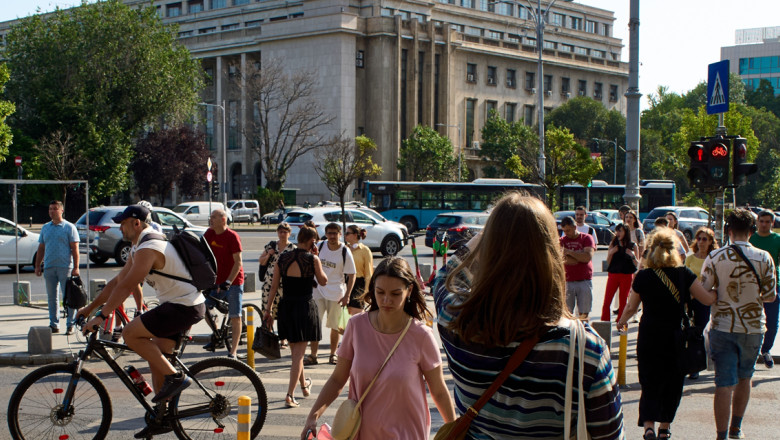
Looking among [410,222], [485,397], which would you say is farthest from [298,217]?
[485,397]

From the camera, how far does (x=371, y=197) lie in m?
44.7

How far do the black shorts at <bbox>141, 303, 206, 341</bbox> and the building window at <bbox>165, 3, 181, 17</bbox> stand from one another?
8974cm

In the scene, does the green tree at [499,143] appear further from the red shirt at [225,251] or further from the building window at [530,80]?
the red shirt at [225,251]

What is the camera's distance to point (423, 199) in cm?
4412

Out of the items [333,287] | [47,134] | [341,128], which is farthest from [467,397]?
[341,128]

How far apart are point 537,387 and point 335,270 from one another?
23.8 ft

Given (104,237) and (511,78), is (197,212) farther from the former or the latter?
(511,78)

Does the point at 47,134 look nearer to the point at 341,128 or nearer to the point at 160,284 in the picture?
the point at 341,128

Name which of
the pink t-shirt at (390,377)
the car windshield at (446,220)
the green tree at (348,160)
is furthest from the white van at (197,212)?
the pink t-shirt at (390,377)

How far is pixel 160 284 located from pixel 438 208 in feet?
126

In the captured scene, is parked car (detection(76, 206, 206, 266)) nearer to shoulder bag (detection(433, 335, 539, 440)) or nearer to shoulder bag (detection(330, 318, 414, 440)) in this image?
shoulder bag (detection(330, 318, 414, 440))

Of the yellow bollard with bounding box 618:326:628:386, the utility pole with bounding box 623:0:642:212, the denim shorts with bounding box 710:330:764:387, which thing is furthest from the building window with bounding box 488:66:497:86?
the denim shorts with bounding box 710:330:764:387

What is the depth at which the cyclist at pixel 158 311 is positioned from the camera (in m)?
5.76

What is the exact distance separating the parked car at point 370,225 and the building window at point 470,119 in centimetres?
5010
